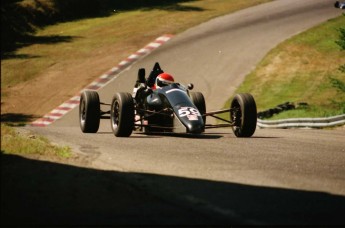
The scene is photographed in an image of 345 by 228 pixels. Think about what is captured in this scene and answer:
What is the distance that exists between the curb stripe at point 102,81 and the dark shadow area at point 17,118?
38 cm

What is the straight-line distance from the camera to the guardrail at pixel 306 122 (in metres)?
21.0

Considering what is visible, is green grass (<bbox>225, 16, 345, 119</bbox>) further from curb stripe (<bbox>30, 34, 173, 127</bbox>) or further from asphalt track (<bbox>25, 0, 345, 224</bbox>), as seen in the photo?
asphalt track (<bbox>25, 0, 345, 224</bbox>)

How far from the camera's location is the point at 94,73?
32312 mm

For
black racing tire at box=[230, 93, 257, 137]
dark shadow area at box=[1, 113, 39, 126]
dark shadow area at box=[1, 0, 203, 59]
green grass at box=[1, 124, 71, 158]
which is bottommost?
dark shadow area at box=[1, 113, 39, 126]

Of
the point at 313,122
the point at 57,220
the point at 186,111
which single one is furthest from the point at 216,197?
the point at 313,122

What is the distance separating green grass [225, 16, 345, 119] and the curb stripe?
6097 millimetres

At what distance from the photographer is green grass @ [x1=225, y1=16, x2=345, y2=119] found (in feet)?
86.8

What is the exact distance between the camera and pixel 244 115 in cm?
1349

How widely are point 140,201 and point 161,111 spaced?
7.58m

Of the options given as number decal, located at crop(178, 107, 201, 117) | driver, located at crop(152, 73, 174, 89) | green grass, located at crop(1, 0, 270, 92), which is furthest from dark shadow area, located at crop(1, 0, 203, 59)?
number decal, located at crop(178, 107, 201, 117)

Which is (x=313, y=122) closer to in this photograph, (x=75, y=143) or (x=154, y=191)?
(x=75, y=143)

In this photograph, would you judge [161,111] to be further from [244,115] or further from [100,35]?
[100,35]

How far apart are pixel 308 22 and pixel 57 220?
35.0m

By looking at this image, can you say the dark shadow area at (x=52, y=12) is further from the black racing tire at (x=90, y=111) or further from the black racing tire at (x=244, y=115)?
the black racing tire at (x=244, y=115)
